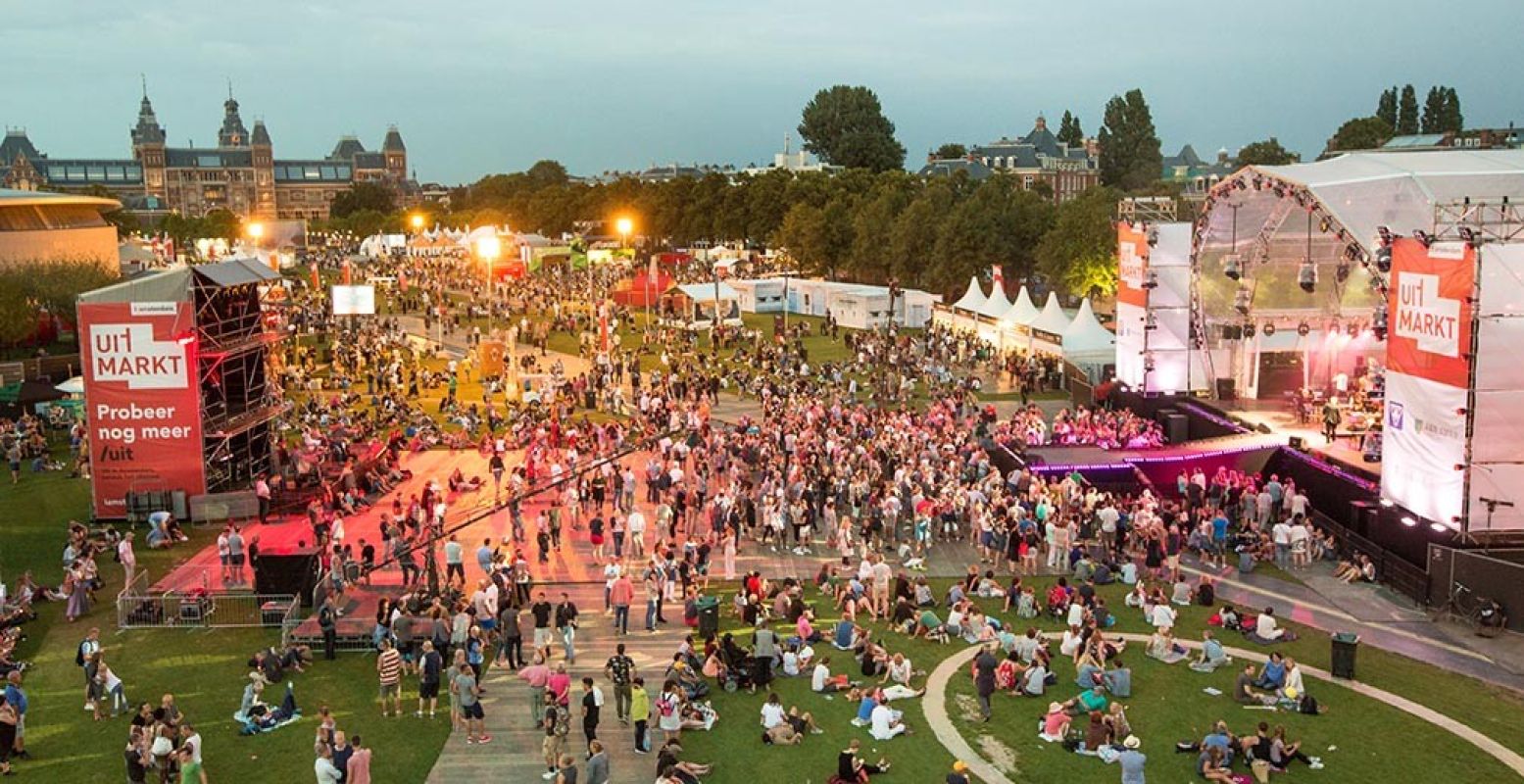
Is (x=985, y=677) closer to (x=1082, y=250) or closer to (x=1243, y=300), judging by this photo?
(x=1243, y=300)

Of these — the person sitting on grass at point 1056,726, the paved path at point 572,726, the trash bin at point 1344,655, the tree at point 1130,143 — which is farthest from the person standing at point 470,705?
the tree at point 1130,143

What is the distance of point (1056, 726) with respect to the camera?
1470cm

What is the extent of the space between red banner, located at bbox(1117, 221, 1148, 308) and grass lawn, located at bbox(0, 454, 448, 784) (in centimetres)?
2552

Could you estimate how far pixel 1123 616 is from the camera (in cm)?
1934

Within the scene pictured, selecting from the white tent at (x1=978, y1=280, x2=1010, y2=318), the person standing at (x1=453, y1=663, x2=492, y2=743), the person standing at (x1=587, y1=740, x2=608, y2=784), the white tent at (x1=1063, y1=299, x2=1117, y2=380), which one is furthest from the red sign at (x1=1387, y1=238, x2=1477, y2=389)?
the white tent at (x1=978, y1=280, x2=1010, y2=318)

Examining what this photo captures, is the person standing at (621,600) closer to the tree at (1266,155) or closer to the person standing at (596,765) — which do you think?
the person standing at (596,765)

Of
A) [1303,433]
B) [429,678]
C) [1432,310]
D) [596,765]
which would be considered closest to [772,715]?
[596,765]

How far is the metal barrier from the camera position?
19.5 m

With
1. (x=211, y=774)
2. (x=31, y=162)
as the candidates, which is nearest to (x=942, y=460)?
(x=211, y=774)

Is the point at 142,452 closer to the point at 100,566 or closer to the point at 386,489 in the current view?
the point at 100,566

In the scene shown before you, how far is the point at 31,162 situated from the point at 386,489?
168m

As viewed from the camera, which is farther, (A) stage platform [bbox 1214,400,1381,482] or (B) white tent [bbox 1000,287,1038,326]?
(B) white tent [bbox 1000,287,1038,326]

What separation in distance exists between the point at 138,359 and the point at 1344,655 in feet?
78.6

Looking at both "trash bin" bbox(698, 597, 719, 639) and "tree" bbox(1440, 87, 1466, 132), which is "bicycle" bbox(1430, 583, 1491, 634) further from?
"tree" bbox(1440, 87, 1466, 132)
